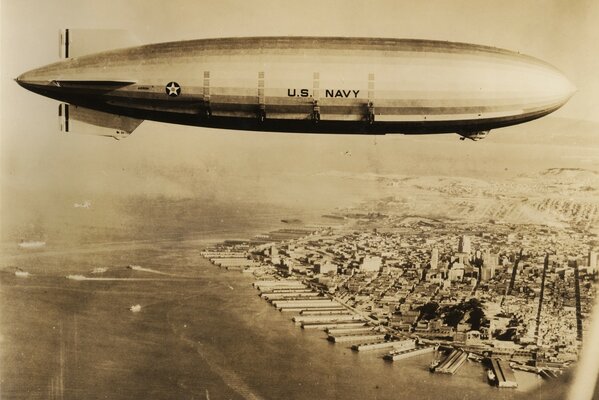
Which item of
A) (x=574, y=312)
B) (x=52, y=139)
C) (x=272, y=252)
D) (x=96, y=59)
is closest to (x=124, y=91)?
(x=96, y=59)

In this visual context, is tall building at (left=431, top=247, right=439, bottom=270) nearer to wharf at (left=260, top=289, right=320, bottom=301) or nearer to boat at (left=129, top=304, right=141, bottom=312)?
wharf at (left=260, top=289, right=320, bottom=301)

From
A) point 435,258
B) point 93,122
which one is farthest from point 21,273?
point 435,258

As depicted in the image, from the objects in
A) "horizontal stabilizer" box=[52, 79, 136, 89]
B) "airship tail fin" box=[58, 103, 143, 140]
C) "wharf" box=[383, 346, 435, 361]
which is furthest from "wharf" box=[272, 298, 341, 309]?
"horizontal stabilizer" box=[52, 79, 136, 89]

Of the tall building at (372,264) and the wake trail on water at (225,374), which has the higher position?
the tall building at (372,264)

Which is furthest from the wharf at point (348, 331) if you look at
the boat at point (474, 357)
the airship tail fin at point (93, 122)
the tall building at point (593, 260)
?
the airship tail fin at point (93, 122)

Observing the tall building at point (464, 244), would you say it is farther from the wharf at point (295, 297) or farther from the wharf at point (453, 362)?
the wharf at point (295, 297)

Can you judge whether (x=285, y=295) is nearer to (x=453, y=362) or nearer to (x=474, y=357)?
(x=453, y=362)
